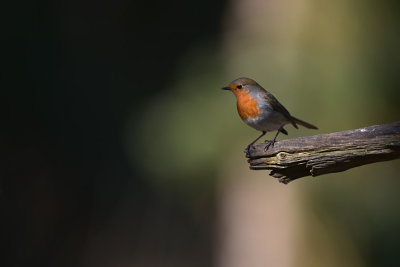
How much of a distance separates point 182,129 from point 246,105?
137 inches

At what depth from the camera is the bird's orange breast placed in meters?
3.25

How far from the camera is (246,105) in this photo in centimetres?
331

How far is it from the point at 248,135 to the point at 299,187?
0.83 metres

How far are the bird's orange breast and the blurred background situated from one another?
237 cm

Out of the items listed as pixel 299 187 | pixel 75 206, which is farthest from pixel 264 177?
pixel 75 206

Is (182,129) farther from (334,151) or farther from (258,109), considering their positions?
(334,151)

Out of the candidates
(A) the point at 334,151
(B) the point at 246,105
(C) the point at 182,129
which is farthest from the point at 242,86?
(C) the point at 182,129

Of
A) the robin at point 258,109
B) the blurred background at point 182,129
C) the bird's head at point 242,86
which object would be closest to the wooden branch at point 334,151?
the robin at point 258,109

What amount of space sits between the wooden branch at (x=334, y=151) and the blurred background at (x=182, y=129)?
330 cm

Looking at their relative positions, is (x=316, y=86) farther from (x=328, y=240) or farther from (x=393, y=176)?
(x=328, y=240)

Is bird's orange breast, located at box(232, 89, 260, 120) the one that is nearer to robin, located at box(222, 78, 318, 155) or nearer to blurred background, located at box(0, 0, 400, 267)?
robin, located at box(222, 78, 318, 155)

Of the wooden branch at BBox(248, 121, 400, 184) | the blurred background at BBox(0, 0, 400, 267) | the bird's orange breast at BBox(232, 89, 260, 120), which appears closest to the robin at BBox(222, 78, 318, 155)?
the bird's orange breast at BBox(232, 89, 260, 120)

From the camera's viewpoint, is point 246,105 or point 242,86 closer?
point 246,105

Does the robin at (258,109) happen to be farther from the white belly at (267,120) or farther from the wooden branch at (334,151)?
the wooden branch at (334,151)
